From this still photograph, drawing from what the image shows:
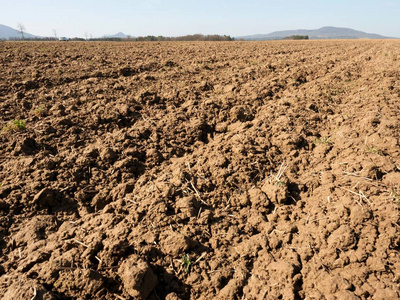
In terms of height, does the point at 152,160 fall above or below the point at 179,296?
above

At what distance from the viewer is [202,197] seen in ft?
10.1

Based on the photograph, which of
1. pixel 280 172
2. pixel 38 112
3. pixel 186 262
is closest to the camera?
pixel 186 262

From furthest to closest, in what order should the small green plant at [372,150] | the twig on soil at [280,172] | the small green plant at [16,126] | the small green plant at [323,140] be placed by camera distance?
the small green plant at [16,126]
the small green plant at [323,140]
the small green plant at [372,150]
the twig on soil at [280,172]

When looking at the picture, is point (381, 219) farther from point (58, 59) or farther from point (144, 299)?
point (58, 59)

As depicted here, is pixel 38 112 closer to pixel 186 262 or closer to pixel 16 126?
pixel 16 126

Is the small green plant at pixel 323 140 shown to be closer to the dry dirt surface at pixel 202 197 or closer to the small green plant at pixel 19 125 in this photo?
the dry dirt surface at pixel 202 197

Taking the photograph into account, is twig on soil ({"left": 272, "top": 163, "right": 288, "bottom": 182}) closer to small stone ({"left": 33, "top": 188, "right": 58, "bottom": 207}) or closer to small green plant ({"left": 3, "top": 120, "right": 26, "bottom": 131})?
small stone ({"left": 33, "top": 188, "right": 58, "bottom": 207})

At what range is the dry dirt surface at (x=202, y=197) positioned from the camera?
219cm

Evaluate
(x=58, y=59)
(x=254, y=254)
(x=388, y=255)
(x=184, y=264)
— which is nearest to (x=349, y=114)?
(x=388, y=255)

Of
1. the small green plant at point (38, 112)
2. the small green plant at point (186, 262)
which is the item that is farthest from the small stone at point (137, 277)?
the small green plant at point (38, 112)

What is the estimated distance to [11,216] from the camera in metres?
3.02

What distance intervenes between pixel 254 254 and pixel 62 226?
2.17 meters

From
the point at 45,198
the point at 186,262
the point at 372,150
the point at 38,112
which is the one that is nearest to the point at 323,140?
the point at 372,150

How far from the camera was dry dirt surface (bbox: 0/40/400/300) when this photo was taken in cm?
219
